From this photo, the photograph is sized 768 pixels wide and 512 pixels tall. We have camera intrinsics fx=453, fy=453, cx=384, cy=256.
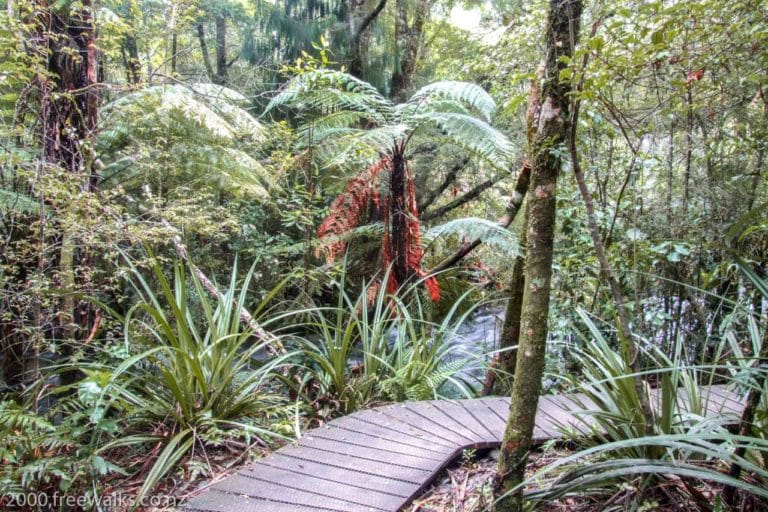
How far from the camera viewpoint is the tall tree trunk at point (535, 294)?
54.3 inches

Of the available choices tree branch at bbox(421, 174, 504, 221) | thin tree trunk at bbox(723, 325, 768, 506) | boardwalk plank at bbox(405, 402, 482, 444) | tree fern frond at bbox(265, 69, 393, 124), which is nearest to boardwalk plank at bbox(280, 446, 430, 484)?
boardwalk plank at bbox(405, 402, 482, 444)

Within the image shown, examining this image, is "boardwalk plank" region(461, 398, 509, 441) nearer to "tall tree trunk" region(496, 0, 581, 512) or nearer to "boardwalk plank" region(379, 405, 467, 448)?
"boardwalk plank" region(379, 405, 467, 448)

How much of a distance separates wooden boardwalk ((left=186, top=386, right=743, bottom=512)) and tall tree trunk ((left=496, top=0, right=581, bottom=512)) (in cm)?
44

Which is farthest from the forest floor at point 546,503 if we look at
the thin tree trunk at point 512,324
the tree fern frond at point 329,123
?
the tree fern frond at point 329,123

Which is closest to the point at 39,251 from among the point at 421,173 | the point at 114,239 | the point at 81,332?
the point at 114,239

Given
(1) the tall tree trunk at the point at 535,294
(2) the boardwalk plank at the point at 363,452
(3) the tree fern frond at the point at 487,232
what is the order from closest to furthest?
(1) the tall tree trunk at the point at 535,294
(2) the boardwalk plank at the point at 363,452
(3) the tree fern frond at the point at 487,232

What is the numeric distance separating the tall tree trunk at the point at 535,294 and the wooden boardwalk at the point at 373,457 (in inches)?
17.4

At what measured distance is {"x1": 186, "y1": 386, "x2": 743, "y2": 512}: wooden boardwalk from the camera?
1595mm

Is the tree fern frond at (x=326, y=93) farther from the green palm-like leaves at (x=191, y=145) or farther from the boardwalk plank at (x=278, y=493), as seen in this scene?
the boardwalk plank at (x=278, y=493)

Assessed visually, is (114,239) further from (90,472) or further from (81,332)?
(90,472)

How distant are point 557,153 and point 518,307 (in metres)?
1.77

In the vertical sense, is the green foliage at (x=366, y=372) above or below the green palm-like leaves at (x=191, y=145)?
below

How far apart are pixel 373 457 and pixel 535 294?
1033 mm

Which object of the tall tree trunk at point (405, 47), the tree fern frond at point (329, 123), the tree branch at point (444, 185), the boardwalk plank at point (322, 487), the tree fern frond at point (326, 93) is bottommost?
the boardwalk plank at point (322, 487)
